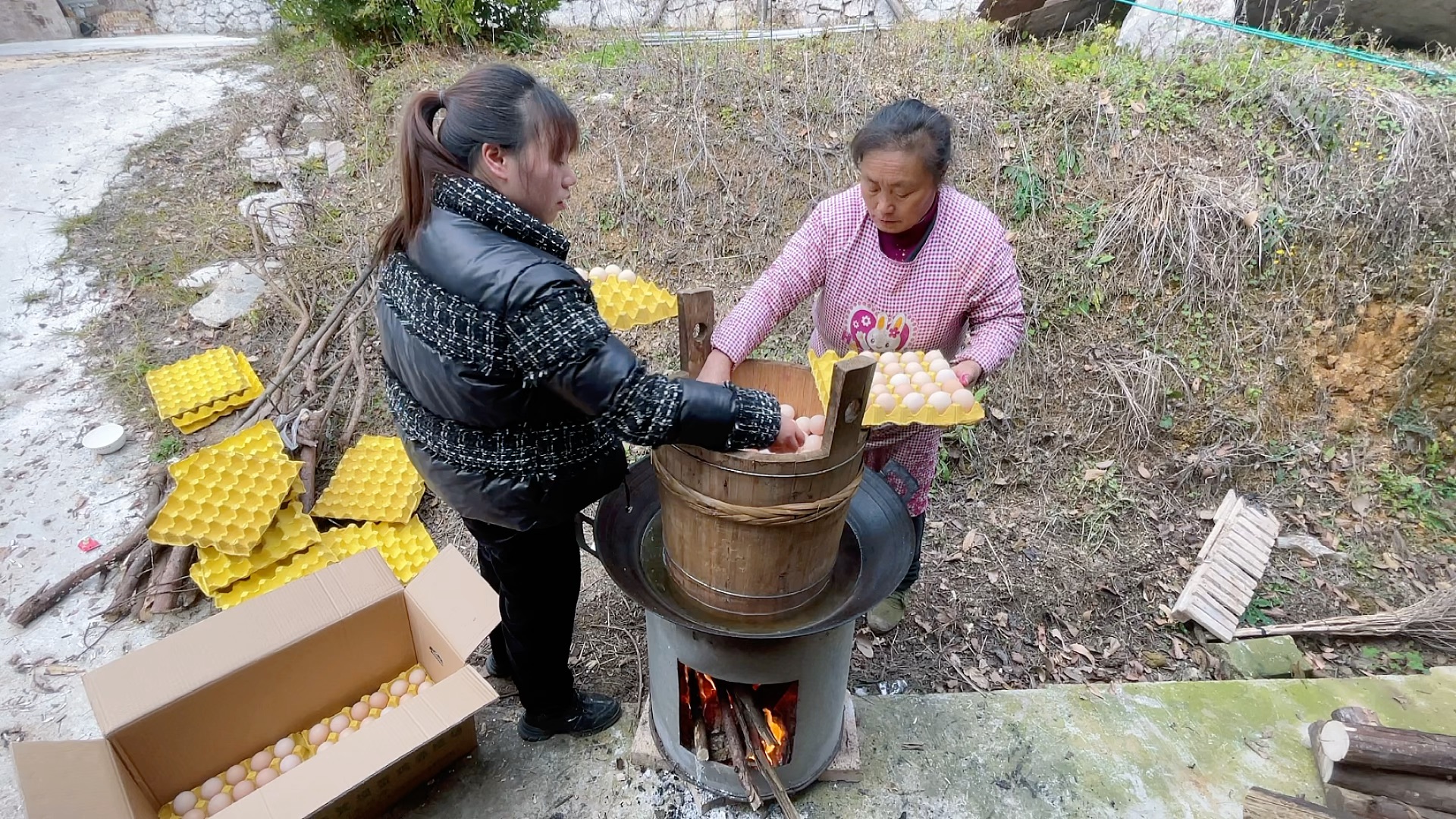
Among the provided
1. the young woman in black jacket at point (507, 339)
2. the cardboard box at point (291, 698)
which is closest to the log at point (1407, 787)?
the young woman in black jacket at point (507, 339)

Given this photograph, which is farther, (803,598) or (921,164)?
(921,164)

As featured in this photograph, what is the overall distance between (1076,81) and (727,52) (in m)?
2.68

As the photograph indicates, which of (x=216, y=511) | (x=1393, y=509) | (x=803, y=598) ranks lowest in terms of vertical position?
(x=1393, y=509)

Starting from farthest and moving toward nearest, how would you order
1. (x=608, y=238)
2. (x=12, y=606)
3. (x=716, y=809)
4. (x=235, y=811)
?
(x=608, y=238), (x=12, y=606), (x=716, y=809), (x=235, y=811)

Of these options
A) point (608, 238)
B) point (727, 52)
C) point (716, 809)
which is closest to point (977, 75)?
point (727, 52)

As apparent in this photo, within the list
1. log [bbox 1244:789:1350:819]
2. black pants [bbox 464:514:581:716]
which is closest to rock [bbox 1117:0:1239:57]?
log [bbox 1244:789:1350:819]

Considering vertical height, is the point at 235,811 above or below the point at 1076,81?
below

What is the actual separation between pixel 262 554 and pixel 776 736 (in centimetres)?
253

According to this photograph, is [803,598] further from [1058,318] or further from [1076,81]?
[1076,81]

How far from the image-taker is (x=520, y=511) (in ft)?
5.74

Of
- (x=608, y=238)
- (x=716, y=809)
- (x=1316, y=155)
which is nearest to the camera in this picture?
(x=716, y=809)

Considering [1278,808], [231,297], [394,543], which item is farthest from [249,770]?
[231,297]

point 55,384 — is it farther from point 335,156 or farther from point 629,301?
point 629,301

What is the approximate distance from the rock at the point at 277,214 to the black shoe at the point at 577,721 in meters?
4.52
